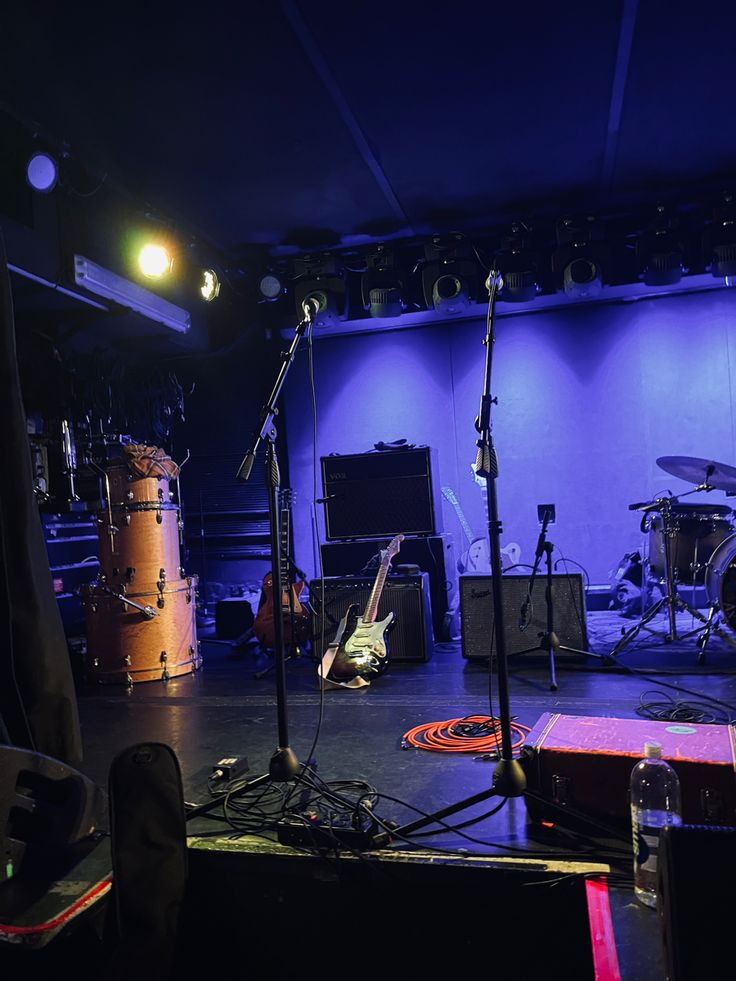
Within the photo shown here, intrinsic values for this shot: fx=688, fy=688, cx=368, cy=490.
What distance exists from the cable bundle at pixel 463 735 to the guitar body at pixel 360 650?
1011mm

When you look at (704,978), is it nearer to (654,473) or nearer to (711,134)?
(711,134)

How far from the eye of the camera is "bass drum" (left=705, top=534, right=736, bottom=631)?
4031mm

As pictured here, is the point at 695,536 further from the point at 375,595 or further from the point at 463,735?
the point at 463,735

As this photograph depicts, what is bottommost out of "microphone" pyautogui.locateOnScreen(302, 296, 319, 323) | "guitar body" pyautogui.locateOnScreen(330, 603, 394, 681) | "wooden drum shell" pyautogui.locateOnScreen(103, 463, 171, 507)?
"guitar body" pyautogui.locateOnScreen(330, 603, 394, 681)

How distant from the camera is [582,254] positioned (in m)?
5.61

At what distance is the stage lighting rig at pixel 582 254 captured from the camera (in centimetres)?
558

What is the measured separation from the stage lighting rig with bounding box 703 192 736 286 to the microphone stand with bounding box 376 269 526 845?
4015mm

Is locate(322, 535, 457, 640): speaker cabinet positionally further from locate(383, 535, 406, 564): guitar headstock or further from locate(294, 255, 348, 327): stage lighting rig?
Result: locate(294, 255, 348, 327): stage lighting rig

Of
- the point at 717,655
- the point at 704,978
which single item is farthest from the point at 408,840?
the point at 717,655

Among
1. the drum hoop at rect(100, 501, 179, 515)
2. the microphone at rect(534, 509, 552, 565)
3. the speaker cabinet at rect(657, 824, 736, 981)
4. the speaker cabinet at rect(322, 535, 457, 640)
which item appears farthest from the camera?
the speaker cabinet at rect(322, 535, 457, 640)

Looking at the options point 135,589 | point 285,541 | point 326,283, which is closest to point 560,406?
point 326,283

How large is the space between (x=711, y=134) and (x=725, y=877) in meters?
4.93

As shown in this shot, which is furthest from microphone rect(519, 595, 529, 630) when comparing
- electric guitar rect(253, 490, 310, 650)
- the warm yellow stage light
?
the warm yellow stage light

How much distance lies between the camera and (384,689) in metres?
4.01
